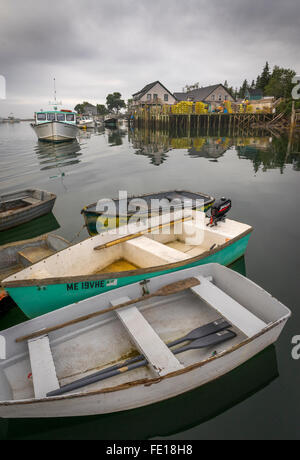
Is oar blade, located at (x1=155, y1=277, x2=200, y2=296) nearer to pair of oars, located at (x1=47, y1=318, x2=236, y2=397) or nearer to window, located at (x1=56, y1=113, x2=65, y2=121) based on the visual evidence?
pair of oars, located at (x1=47, y1=318, x2=236, y2=397)

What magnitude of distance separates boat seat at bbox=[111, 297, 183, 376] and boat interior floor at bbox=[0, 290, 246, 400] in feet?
0.64

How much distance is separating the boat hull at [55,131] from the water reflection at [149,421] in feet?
131

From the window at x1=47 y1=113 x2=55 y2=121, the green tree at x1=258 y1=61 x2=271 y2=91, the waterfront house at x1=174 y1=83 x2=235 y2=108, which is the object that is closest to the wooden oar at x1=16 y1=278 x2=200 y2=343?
the window at x1=47 y1=113 x2=55 y2=121

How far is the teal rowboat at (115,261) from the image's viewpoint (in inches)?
214

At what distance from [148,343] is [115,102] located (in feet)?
517

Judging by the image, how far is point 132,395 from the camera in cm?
392

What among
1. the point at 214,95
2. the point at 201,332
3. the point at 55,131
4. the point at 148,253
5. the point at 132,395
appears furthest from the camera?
the point at 214,95

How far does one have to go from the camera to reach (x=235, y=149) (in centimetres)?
3309

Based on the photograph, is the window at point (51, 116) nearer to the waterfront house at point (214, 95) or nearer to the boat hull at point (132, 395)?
the boat hull at point (132, 395)

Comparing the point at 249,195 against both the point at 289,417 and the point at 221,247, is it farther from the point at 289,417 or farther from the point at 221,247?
the point at 289,417

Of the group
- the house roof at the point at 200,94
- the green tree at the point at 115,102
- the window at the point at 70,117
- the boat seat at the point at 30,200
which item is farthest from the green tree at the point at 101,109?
the boat seat at the point at 30,200

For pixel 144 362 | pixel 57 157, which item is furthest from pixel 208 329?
pixel 57 157

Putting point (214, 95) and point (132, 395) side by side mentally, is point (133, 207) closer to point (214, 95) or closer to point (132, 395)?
point (132, 395)
